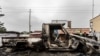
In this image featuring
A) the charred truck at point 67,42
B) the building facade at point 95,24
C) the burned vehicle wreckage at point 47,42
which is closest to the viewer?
the charred truck at point 67,42

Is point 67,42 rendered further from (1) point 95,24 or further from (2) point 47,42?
(1) point 95,24

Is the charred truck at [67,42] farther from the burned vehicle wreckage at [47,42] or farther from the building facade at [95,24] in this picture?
the building facade at [95,24]

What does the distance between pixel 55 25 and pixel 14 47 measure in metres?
2.10

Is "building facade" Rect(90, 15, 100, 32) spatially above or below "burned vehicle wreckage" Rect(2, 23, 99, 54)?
below

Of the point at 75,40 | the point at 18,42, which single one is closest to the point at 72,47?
the point at 75,40

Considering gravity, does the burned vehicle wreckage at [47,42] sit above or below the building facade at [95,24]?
above

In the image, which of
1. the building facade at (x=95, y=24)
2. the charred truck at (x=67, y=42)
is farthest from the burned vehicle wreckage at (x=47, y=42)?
the building facade at (x=95, y=24)

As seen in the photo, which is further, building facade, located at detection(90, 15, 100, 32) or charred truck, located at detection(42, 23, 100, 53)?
building facade, located at detection(90, 15, 100, 32)

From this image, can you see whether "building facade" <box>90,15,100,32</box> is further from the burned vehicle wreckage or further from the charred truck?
the burned vehicle wreckage

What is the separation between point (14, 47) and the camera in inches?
521

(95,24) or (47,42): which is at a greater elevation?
(47,42)

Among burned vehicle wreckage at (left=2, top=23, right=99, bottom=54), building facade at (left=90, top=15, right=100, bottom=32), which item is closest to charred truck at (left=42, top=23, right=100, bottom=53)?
burned vehicle wreckage at (left=2, top=23, right=99, bottom=54)

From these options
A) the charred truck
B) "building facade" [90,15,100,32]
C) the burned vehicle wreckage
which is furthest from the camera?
"building facade" [90,15,100,32]

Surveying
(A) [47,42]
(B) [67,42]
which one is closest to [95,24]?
(B) [67,42]
